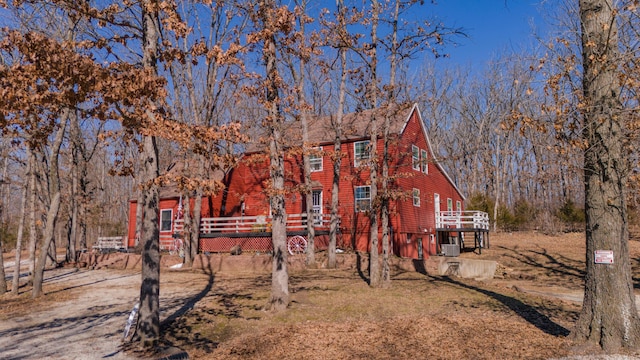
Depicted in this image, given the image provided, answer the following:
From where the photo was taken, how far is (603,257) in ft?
24.4

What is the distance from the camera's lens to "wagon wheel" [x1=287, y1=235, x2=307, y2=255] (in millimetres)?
20297

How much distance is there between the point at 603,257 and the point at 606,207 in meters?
0.89

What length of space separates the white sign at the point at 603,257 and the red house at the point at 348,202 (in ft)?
37.7

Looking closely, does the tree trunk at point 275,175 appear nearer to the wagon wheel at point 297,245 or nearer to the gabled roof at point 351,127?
the gabled roof at point 351,127

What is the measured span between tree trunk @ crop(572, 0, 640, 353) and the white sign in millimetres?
55

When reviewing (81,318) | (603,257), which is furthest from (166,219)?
(603,257)

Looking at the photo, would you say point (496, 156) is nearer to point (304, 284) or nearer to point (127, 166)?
point (304, 284)

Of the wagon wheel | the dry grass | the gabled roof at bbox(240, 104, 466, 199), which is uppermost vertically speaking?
the gabled roof at bbox(240, 104, 466, 199)

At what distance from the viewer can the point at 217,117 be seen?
79.9ft

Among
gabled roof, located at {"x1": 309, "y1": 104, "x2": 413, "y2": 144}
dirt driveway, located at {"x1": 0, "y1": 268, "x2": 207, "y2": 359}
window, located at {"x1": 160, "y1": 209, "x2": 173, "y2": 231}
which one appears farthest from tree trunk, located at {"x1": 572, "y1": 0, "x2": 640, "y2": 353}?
window, located at {"x1": 160, "y1": 209, "x2": 173, "y2": 231}

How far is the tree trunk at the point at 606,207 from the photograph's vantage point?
23.8 feet

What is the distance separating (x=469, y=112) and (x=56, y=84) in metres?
43.8

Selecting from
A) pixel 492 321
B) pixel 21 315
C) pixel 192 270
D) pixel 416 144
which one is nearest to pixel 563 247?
pixel 416 144

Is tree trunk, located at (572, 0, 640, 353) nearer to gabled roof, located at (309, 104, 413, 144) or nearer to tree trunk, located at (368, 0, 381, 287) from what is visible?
tree trunk, located at (368, 0, 381, 287)
